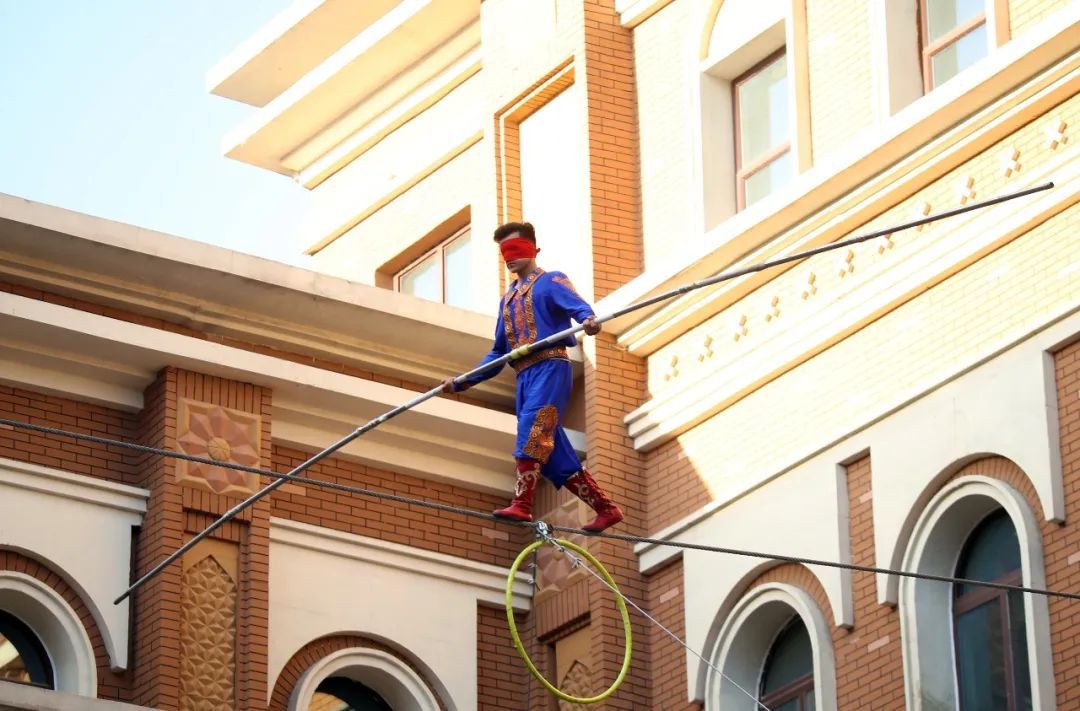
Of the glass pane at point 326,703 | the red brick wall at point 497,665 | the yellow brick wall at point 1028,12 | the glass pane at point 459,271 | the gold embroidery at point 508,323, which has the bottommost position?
the glass pane at point 326,703

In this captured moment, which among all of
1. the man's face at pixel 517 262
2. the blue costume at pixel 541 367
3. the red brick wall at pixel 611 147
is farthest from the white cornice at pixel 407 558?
the man's face at pixel 517 262

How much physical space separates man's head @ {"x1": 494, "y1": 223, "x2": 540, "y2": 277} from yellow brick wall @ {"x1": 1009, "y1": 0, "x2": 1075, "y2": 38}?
3.54 meters

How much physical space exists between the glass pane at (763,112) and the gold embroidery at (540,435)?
4490 millimetres

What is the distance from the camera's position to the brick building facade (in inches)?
680

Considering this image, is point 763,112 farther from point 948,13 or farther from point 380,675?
point 380,675

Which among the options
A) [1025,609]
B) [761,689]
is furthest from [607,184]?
[1025,609]

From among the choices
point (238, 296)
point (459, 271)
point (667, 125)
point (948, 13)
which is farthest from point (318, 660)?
point (948, 13)

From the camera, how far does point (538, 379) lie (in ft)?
54.4

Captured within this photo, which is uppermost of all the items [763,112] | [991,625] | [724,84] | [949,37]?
[724,84]

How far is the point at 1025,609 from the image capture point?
16641 mm

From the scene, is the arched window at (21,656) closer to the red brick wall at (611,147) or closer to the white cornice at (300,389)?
the white cornice at (300,389)

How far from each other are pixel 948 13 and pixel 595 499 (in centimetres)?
458

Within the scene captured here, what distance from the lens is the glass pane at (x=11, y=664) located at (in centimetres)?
1820

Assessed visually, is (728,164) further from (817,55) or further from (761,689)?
(761,689)
